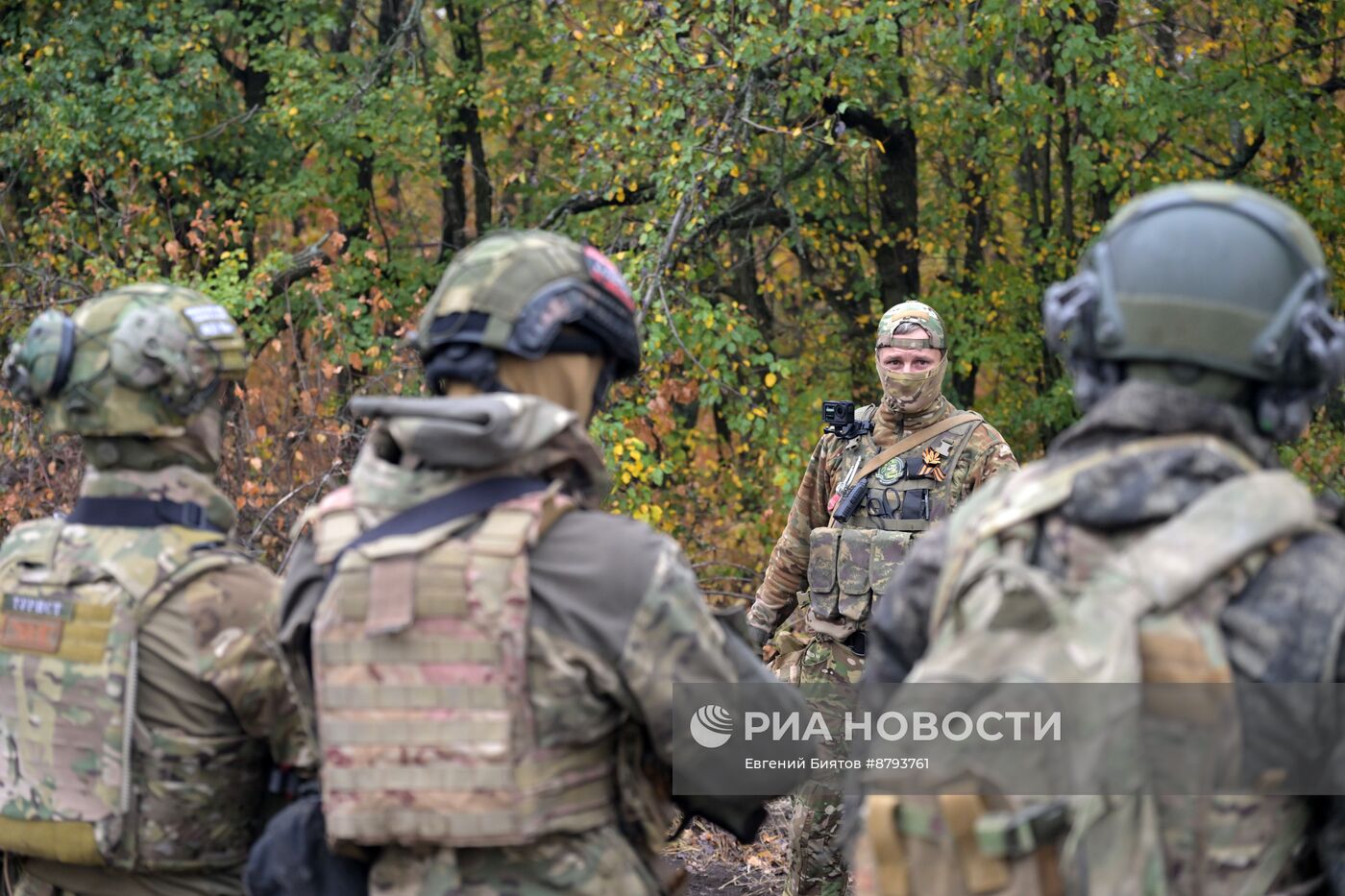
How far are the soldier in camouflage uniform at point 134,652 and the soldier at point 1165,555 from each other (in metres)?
1.33

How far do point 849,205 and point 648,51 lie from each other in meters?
4.11

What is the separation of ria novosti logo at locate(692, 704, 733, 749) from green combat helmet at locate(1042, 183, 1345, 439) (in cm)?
90

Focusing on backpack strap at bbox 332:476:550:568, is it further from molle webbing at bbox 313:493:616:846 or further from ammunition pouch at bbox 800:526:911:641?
ammunition pouch at bbox 800:526:911:641

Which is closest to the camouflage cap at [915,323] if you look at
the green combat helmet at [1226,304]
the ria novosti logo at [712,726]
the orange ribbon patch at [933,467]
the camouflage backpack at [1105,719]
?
the orange ribbon patch at [933,467]

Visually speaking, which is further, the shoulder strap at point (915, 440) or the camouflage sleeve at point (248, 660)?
the shoulder strap at point (915, 440)

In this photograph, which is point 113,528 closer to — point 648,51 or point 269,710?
point 269,710

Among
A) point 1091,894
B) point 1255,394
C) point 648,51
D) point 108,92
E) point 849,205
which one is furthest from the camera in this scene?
point 849,205

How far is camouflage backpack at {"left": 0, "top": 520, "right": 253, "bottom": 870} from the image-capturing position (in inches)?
116

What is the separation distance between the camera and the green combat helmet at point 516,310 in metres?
2.79

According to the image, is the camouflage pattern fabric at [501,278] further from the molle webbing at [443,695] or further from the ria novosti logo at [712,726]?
the ria novosti logo at [712,726]

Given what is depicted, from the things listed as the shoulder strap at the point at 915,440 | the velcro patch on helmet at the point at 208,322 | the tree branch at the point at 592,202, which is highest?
the tree branch at the point at 592,202

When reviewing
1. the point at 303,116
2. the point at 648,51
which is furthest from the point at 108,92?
the point at 648,51

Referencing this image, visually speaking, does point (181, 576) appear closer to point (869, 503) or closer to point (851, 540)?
point (851, 540)

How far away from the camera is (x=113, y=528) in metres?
3.10
